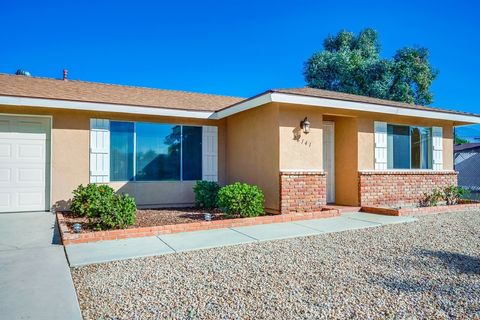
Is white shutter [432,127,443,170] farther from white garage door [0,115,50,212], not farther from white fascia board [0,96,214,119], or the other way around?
white garage door [0,115,50,212]

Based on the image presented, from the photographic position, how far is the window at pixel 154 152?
885 centimetres

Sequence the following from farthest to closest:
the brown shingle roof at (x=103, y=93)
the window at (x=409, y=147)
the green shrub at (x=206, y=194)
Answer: the window at (x=409, y=147), the green shrub at (x=206, y=194), the brown shingle roof at (x=103, y=93)

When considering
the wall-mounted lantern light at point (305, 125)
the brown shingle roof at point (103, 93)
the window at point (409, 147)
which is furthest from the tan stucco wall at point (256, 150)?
the window at point (409, 147)

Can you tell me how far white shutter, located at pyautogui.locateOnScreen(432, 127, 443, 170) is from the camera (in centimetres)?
1034

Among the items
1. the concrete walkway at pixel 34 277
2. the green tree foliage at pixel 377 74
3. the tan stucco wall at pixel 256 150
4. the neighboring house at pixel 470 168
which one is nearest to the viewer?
the concrete walkway at pixel 34 277

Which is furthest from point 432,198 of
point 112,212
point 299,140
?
point 112,212

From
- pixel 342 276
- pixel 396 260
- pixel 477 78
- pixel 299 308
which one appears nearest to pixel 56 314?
pixel 299 308

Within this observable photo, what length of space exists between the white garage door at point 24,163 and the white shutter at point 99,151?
1084 mm

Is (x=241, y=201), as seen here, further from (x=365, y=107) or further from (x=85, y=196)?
(x=365, y=107)

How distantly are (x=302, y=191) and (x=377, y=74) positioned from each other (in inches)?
617

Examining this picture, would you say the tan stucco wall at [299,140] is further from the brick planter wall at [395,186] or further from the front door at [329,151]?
the brick planter wall at [395,186]

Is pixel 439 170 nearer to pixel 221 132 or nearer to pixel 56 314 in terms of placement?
pixel 221 132

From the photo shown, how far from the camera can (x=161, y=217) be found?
7.46 meters

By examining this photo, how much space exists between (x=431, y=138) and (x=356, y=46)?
49.6ft
